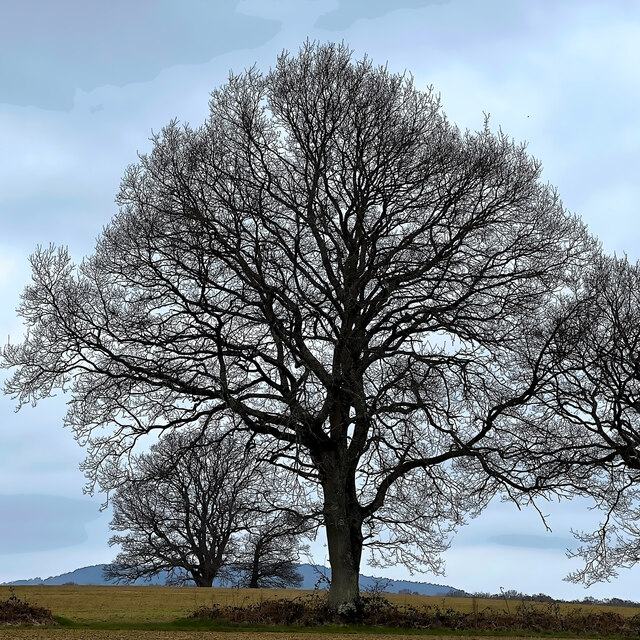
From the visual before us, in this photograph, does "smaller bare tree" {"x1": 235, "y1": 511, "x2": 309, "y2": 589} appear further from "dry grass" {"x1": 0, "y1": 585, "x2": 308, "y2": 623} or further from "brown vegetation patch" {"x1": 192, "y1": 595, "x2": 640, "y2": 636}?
"brown vegetation patch" {"x1": 192, "y1": 595, "x2": 640, "y2": 636}

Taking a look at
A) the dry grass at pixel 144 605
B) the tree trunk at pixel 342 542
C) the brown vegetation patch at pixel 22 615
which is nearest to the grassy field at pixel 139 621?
the dry grass at pixel 144 605

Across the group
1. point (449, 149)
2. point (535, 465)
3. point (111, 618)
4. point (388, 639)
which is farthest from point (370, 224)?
point (111, 618)

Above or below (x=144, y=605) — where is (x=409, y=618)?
below

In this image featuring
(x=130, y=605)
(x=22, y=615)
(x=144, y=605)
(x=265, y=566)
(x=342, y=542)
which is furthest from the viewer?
(x=265, y=566)

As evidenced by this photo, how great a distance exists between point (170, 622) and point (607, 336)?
14714 mm

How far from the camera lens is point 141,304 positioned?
67.2 feet

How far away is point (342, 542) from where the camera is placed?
19.7 m

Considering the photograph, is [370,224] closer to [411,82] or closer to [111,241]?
[411,82]

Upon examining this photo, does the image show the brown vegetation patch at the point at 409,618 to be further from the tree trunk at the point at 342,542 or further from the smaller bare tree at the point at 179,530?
the smaller bare tree at the point at 179,530

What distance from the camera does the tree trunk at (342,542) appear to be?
19.4m

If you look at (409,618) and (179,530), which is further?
(179,530)

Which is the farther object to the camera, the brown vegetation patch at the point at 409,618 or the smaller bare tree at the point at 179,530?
the smaller bare tree at the point at 179,530

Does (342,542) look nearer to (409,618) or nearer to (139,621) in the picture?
(409,618)

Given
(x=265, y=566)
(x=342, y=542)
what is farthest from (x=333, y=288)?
(x=265, y=566)
